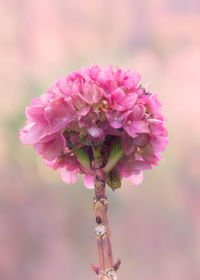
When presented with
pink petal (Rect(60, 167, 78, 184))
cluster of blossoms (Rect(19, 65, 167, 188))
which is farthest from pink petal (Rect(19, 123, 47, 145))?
pink petal (Rect(60, 167, 78, 184))

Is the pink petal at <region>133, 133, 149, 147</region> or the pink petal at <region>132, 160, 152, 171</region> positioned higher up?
the pink petal at <region>133, 133, 149, 147</region>

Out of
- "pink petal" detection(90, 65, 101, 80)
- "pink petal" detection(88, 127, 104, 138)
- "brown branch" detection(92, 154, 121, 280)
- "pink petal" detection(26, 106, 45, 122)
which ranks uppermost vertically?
"pink petal" detection(90, 65, 101, 80)

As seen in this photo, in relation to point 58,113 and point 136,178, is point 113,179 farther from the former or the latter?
point 58,113

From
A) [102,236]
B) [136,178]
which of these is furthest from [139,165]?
[102,236]

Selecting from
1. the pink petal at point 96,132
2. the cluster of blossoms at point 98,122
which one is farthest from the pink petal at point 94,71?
the pink petal at point 96,132

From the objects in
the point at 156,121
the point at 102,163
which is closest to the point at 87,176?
the point at 102,163

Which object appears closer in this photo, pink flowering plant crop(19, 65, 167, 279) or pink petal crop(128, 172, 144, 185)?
pink flowering plant crop(19, 65, 167, 279)

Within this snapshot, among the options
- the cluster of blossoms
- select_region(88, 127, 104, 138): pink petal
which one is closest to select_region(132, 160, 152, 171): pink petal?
the cluster of blossoms

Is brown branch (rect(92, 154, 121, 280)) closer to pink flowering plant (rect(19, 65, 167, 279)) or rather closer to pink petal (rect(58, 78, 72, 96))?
pink flowering plant (rect(19, 65, 167, 279))
